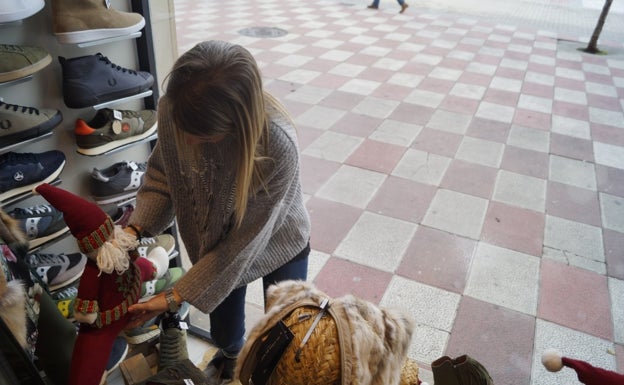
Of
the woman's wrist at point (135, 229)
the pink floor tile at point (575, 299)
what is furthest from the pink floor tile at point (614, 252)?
the woman's wrist at point (135, 229)

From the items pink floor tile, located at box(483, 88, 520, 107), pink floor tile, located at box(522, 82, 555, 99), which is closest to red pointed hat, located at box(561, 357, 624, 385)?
pink floor tile, located at box(483, 88, 520, 107)

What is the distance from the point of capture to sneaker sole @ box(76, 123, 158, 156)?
1603 mm

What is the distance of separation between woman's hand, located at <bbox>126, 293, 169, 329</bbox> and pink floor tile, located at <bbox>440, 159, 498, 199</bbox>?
9.22ft

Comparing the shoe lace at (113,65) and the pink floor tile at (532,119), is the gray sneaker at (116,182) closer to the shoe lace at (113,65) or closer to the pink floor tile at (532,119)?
the shoe lace at (113,65)

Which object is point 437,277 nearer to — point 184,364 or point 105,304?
point 184,364

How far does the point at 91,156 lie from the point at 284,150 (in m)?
0.83

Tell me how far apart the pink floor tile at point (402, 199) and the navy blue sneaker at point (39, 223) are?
7.29 feet

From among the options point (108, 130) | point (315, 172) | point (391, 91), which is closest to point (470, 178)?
point (315, 172)

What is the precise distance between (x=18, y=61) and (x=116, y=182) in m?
0.55

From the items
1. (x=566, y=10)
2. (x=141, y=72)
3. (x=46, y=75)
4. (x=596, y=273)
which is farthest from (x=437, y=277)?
(x=566, y=10)

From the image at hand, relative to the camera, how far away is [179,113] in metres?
1.09

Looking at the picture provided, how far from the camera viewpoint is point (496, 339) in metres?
2.32

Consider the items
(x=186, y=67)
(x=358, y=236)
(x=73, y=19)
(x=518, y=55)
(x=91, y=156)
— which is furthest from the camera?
(x=518, y=55)

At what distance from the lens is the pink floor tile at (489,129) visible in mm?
4480
